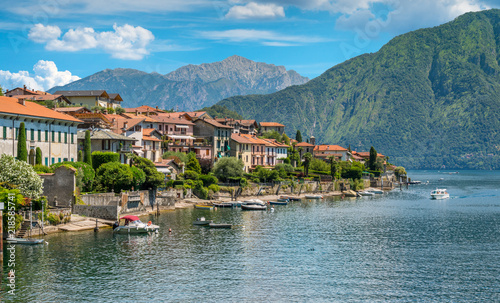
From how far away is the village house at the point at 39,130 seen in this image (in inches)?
3233

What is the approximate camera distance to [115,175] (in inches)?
3728

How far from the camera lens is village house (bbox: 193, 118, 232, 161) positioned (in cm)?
15288

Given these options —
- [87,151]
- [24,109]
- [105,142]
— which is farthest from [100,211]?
[105,142]

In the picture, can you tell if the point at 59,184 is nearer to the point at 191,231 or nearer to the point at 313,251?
the point at 191,231

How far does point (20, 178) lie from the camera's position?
230 ft

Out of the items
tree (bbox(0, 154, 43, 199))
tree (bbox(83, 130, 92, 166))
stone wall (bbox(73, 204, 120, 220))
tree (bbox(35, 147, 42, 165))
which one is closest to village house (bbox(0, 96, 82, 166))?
tree (bbox(35, 147, 42, 165))

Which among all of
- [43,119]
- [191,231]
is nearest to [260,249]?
[191,231]

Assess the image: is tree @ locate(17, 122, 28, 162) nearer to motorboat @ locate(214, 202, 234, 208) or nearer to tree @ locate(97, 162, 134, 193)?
tree @ locate(97, 162, 134, 193)

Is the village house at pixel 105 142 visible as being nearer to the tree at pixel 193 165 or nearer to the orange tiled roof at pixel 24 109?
the orange tiled roof at pixel 24 109

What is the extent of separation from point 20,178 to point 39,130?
20074mm

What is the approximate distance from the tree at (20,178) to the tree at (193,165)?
64740 millimetres

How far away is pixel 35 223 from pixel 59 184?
34.2ft

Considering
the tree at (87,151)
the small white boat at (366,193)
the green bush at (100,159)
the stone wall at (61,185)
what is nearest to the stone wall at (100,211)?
the stone wall at (61,185)

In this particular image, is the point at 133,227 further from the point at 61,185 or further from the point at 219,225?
the point at 219,225
